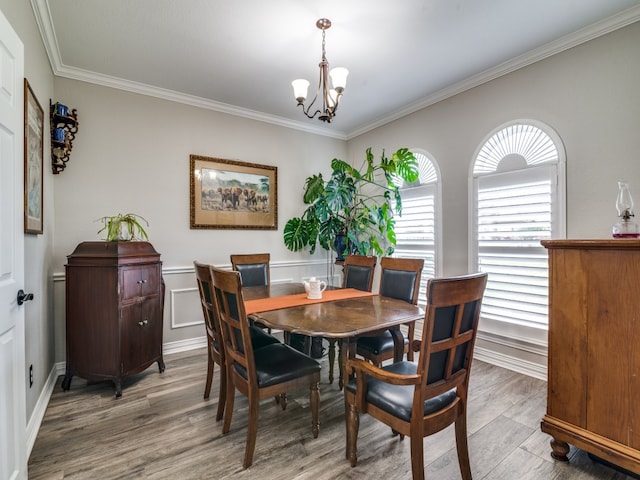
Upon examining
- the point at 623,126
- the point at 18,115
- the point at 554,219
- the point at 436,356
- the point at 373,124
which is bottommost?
the point at 436,356

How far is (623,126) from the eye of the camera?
239 centimetres

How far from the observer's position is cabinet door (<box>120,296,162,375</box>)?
264cm

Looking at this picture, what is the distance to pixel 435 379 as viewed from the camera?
1447 mm

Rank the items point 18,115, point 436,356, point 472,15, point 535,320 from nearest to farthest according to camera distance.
Result: point 436,356
point 18,115
point 472,15
point 535,320

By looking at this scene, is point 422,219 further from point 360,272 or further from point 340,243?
point 360,272

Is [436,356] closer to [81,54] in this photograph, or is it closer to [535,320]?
[535,320]

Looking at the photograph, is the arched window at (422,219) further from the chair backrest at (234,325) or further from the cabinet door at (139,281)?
the cabinet door at (139,281)

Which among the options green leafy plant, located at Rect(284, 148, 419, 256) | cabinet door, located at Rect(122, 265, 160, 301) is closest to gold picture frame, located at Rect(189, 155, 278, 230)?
green leafy plant, located at Rect(284, 148, 419, 256)

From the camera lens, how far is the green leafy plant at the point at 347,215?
13.2 feet

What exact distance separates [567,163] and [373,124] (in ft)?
8.02

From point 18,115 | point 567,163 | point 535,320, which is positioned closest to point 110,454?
point 18,115

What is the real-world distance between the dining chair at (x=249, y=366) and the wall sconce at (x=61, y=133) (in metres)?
2.20

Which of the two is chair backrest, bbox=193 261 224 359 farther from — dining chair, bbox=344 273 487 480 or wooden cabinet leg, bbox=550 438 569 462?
wooden cabinet leg, bbox=550 438 569 462

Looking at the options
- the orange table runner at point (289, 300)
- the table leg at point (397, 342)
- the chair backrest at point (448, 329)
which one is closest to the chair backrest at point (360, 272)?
the orange table runner at point (289, 300)
